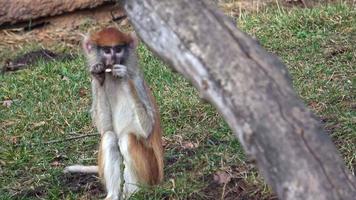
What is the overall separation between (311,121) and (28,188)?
10.7 feet

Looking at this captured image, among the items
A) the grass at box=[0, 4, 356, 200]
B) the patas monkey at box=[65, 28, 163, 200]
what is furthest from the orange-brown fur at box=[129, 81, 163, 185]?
the grass at box=[0, 4, 356, 200]

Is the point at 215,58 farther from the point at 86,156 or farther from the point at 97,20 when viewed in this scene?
the point at 97,20

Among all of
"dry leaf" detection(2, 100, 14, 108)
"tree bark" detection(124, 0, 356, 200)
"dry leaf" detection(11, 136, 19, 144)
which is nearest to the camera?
"tree bark" detection(124, 0, 356, 200)

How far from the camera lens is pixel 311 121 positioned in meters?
3.25

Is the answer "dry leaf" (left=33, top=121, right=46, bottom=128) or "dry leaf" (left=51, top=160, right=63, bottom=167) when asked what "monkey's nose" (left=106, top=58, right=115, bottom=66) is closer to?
"dry leaf" (left=51, top=160, right=63, bottom=167)

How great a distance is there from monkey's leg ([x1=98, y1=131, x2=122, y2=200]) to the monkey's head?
21.4 inches

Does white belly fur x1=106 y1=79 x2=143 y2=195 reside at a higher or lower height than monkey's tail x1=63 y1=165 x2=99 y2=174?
higher

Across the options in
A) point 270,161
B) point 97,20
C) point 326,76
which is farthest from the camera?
point 97,20

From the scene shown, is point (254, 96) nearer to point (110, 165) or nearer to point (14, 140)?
point (110, 165)

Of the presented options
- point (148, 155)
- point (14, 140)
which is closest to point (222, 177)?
point (148, 155)

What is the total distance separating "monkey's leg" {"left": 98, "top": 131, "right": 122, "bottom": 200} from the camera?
18.6 feet

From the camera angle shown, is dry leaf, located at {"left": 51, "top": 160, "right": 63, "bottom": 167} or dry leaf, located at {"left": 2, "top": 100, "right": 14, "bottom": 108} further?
dry leaf, located at {"left": 2, "top": 100, "right": 14, "bottom": 108}

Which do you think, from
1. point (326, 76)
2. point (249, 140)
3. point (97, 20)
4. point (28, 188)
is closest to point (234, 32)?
point (249, 140)

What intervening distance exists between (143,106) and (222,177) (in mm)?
722
